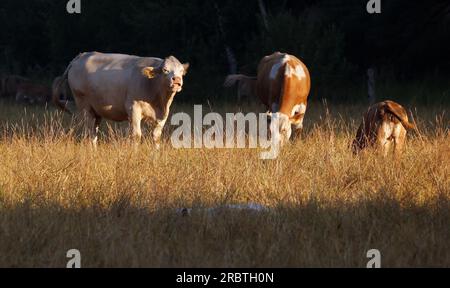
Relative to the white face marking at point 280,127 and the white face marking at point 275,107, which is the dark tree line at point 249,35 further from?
the white face marking at point 280,127

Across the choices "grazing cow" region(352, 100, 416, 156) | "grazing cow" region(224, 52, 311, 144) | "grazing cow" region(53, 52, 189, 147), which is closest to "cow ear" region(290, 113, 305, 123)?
"grazing cow" region(224, 52, 311, 144)

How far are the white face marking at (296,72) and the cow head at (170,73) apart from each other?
2497mm

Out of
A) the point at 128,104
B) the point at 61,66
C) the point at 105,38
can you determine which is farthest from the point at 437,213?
the point at 61,66

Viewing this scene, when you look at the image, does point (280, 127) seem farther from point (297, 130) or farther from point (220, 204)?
point (220, 204)

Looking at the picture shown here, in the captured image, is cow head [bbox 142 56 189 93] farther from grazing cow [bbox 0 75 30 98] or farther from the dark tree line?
grazing cow [bbox 0 75 30 98]

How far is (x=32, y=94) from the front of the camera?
2475cm

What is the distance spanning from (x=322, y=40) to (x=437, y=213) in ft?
57.2

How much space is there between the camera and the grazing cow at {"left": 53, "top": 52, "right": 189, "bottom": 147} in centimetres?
1151

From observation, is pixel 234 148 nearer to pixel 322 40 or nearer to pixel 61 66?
pixel 322 40

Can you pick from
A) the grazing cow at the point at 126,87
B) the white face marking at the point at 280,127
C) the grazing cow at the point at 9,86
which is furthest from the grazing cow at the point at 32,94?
the white face marking at the point at 280,127
